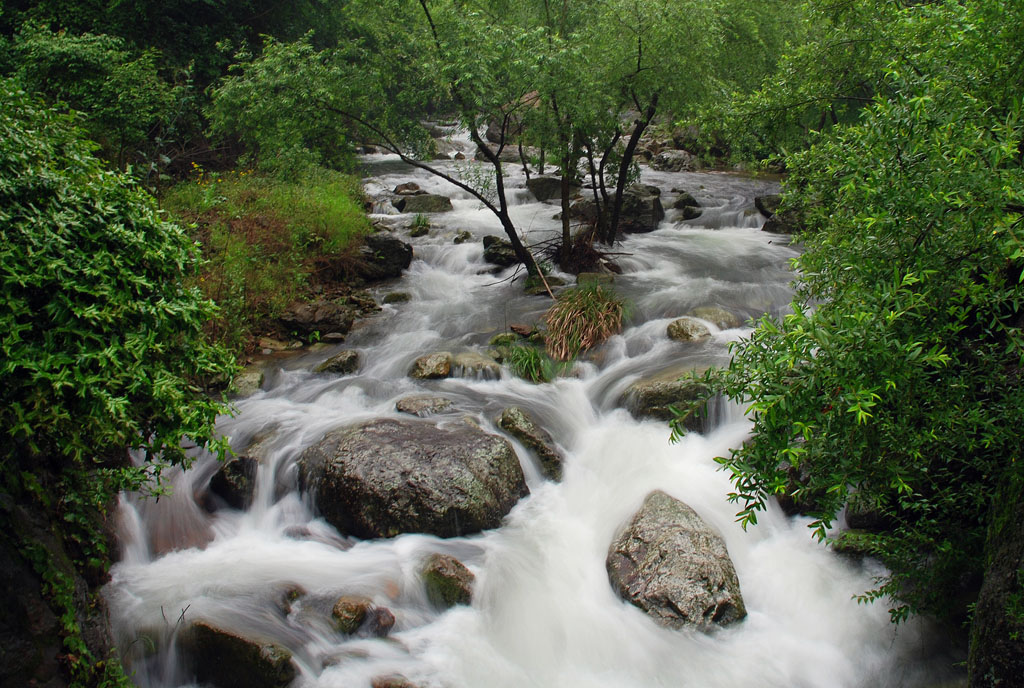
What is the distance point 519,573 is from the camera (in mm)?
6059

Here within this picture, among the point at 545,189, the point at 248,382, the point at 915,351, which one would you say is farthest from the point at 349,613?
the point at 545,189

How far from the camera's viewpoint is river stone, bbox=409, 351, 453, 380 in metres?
9.60

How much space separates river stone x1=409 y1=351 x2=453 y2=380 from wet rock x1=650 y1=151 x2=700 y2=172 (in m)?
19.3

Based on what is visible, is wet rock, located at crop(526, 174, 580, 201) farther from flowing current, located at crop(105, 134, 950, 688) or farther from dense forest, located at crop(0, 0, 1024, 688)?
dense forest, located at crop(0, 0, 1024, 688)

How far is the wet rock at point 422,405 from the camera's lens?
828 centimetres

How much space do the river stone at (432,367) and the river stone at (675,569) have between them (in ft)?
13.7

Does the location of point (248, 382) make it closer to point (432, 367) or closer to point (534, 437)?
point (432, 367)

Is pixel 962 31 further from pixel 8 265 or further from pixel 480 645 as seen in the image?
pixel 8 265

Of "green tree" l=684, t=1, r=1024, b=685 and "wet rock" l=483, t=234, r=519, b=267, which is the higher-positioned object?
"green tree" l=684, t=1, r=1024, b=685

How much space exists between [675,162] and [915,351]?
2525 centimetres

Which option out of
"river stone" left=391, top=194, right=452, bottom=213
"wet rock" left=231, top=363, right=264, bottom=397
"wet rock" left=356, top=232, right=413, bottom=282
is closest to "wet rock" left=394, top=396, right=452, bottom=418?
"wet rock" left=231, top=363, right=264, bottom=397

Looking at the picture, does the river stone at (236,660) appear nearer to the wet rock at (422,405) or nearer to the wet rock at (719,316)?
the wet rock at (422,405)

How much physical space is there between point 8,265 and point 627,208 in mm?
15595

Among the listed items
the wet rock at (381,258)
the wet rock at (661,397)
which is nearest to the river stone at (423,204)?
the wet rock at (381,258)
